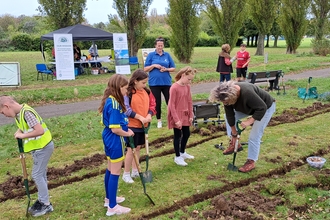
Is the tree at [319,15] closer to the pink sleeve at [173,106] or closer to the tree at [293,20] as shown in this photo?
the tree at [293,20]

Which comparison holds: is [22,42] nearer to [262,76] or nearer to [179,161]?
[262,76]

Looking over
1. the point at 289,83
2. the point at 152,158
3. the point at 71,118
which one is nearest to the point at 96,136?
Answer: the point at 71,118

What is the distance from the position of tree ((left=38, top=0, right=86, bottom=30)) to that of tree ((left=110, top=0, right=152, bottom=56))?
2.60m

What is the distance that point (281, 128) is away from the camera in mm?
8070

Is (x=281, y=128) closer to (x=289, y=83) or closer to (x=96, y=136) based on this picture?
(x=96, y=136)

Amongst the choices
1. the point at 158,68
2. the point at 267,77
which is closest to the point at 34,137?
the point at 158,68

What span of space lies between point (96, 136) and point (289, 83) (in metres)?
10.5

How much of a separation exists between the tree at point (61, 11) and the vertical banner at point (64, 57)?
17.6 feet

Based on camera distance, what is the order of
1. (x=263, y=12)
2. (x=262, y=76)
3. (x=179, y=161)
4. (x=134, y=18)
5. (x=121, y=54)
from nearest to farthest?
(x=179, y=161) → (x=262, y=76) → (x=121, y=54) → (x=134, y=18) → (x=263, y=12)

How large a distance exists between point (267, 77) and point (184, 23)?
14.2m

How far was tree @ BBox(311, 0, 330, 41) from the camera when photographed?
3175 centimetres

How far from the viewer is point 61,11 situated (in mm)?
21812

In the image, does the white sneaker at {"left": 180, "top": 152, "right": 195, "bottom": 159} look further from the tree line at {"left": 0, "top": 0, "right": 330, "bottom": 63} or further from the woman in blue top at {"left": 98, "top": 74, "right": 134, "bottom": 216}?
the tree line at {"left": 0, "top": 0, "right": 330, "bottom": 63}

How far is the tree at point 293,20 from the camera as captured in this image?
103 feet
